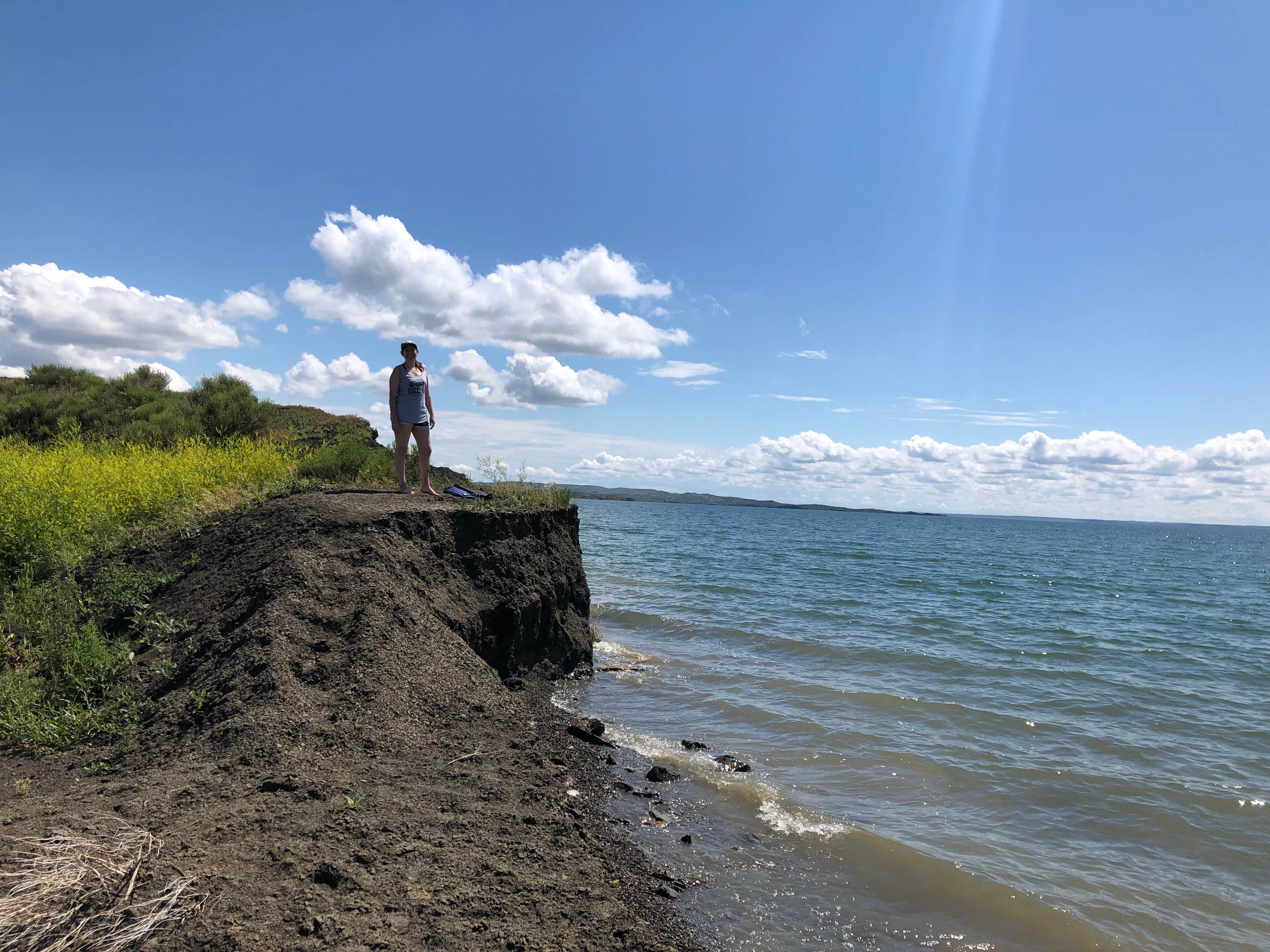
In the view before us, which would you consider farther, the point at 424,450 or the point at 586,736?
the point at 424,450

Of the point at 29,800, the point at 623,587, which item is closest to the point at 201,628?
the point at 29,800

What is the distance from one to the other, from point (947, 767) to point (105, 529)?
11.6 metres

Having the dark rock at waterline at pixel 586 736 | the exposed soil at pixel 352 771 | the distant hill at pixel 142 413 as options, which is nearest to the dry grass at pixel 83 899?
the exposed soil at pixel 352 771

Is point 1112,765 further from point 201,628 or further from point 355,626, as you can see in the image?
point 201,628

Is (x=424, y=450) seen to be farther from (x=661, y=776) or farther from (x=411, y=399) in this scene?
(x=661, y=776)

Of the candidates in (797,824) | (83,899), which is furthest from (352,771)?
(797,824)

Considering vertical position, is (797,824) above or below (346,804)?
below

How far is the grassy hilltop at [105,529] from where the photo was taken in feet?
18.7

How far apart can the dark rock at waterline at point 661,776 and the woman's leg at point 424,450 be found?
552 cm

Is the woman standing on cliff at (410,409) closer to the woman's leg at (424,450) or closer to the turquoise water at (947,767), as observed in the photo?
the woman's leg at (424,450)

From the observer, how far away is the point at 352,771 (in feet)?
15.9

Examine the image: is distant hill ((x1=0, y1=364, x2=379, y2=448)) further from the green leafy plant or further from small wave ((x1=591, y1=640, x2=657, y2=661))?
the green leafy plant

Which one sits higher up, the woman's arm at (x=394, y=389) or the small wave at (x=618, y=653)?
the woman's arm at (x=394, y=389)

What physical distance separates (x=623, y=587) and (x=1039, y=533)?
111530 mm
